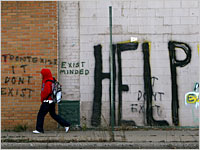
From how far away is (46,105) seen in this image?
728 centimetres

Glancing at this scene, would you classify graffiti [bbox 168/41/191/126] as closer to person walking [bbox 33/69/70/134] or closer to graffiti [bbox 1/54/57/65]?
person walking [bbox 33/69/70/134]

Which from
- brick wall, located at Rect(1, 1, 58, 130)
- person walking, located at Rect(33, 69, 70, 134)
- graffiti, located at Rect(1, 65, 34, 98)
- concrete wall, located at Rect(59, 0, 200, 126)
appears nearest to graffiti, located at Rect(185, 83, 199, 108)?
concrete wall, located at Rect(59, 0, 200, 126)

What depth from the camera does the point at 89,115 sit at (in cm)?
807

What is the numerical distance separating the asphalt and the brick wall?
1.92 ft

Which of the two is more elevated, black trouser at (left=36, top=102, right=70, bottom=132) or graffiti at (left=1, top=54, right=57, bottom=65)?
graffiti at (left=1, top=54, right=57, bottom=65)

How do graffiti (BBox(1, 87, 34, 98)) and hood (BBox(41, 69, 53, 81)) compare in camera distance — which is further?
graffiti (BBox(1, 87, 34, 98))

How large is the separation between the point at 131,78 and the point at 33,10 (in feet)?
10.3

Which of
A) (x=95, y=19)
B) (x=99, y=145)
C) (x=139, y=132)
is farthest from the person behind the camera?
(x=95, y=19)

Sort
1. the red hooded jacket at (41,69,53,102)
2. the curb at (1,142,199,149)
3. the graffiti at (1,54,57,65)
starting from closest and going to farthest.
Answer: the curb at (1,142,199,149) → the red hooded jacket at (41,69,53,102) → the graffiti at (1,54,57,65)

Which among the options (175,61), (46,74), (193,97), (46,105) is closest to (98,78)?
(46,74)

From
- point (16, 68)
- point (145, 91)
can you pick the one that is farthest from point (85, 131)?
point (16, 68)

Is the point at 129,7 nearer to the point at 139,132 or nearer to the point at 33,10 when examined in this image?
the point at 33,10

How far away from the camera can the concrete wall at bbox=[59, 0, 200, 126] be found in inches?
314

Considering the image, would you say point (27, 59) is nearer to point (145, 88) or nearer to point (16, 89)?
point (16, 89)
